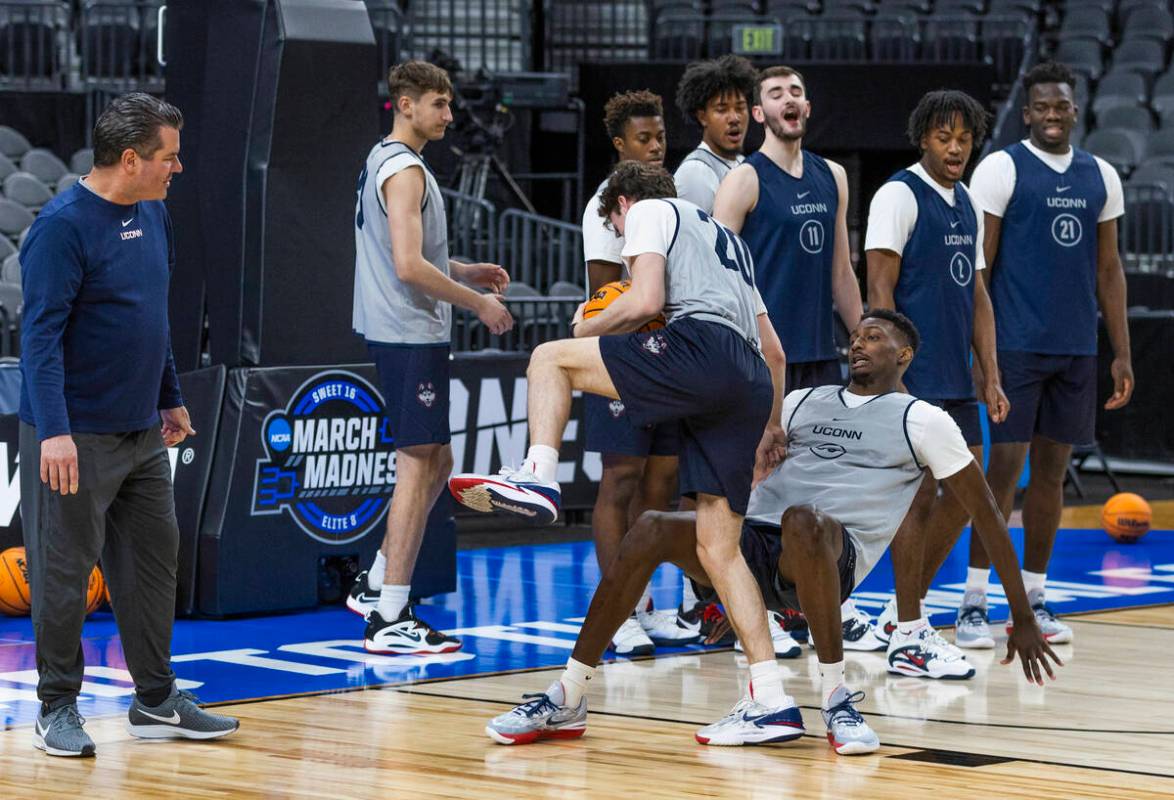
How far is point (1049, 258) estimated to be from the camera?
7.43 metres

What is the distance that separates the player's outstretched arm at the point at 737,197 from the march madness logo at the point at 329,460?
6.61 ft

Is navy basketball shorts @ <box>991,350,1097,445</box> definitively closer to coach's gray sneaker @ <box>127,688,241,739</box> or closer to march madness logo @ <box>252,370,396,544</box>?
march madness logo @ <box>252,370,396,544</box>

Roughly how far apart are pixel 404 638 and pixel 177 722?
1655 millimetres

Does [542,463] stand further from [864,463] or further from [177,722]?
[177,722]

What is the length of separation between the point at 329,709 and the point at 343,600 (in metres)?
2.29

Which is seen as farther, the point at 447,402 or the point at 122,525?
the point at 447,402

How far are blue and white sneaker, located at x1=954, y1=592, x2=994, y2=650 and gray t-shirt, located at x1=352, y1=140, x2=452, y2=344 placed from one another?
7.66 ft

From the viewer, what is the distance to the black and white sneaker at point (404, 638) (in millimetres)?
6984

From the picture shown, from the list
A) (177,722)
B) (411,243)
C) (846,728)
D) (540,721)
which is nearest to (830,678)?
(846,728)

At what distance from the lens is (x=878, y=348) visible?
595 centimetres

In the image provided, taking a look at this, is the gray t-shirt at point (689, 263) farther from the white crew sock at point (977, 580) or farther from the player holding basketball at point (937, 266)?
the white crew sock at point (977, 580)

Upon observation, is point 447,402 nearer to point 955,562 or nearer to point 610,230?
point 610,230

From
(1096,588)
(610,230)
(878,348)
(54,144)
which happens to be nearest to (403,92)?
(610,230)

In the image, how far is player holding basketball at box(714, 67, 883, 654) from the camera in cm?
694
